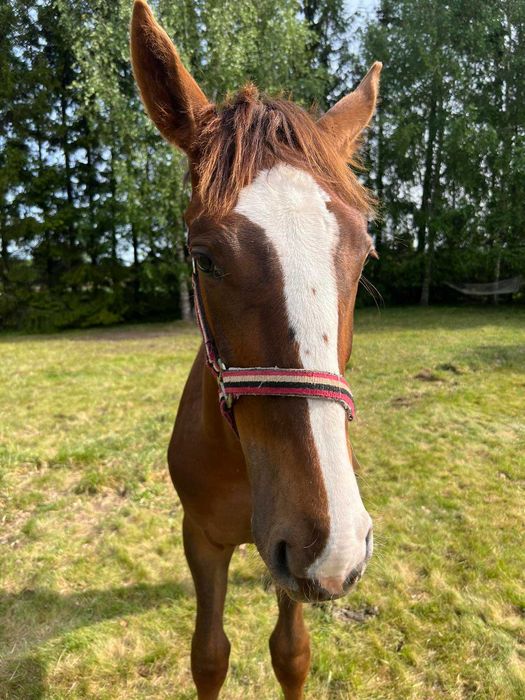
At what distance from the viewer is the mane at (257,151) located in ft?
4.84

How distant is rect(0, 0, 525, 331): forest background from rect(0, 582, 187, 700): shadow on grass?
48.5 feet

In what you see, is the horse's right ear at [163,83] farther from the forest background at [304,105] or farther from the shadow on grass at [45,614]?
the forest background at [304,105]

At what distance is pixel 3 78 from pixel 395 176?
1756 centimetres

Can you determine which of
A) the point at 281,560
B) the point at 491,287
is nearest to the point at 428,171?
the point at 491,287

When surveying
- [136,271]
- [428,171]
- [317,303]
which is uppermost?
[428,171]

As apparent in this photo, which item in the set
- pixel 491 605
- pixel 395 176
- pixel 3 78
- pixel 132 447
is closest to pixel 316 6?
pixel 395 176

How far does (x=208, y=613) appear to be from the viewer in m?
2.43

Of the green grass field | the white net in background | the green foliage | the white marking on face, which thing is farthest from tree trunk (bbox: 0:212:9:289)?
the white marking on face

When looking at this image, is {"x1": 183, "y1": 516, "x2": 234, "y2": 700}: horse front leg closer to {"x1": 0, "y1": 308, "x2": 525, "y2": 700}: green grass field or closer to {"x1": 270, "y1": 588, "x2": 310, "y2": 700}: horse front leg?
{"x1": 270, "y1": 588, "x2": 310, "y2": 700}: horse front leg

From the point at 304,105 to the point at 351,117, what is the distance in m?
17.5

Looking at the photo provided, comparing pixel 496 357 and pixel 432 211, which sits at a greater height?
pixel 432 211

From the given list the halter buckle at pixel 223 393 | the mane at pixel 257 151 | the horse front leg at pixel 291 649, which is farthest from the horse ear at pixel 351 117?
the horse front leg at pixel 291 649

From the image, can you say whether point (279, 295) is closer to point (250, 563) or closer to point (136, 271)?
point (250, 563)

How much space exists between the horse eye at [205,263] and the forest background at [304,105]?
1576 cm
